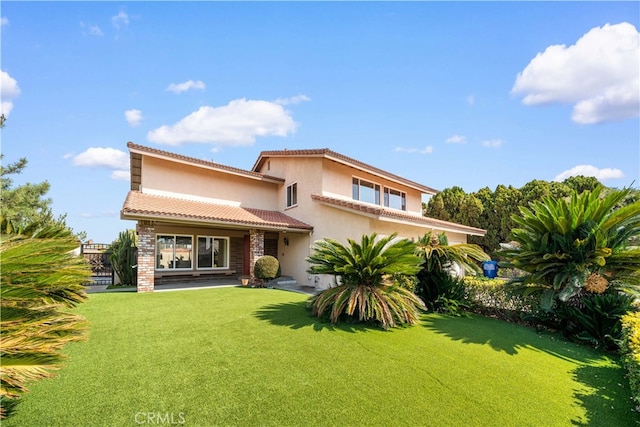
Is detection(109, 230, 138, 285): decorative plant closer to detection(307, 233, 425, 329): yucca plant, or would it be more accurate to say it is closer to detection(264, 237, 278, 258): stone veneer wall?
detection(264, 237, 278, 258): stone veneer wall

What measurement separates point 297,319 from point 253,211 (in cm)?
1167

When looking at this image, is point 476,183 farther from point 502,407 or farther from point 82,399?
point 82,399

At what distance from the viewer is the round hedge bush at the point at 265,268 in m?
15.5

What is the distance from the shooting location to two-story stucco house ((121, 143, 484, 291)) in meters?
14.4

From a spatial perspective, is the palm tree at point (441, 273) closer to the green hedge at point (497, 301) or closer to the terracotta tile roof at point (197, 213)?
the green hedge at point (497, 301)

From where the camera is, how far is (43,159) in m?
11.9

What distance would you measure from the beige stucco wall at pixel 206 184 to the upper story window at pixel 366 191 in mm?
5640

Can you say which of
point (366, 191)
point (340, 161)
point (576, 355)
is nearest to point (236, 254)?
point (340, 161)

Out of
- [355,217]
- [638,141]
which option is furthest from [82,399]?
[638,141]

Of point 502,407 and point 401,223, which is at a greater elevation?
point 401,223

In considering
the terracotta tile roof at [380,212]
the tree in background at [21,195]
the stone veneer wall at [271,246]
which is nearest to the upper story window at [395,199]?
the terracotta tile roof at [380,212]

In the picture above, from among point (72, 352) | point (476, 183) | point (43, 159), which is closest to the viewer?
point (72, 352)

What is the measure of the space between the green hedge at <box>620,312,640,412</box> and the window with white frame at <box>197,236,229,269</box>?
18.2 metres

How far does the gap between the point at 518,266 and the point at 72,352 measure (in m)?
11.2
